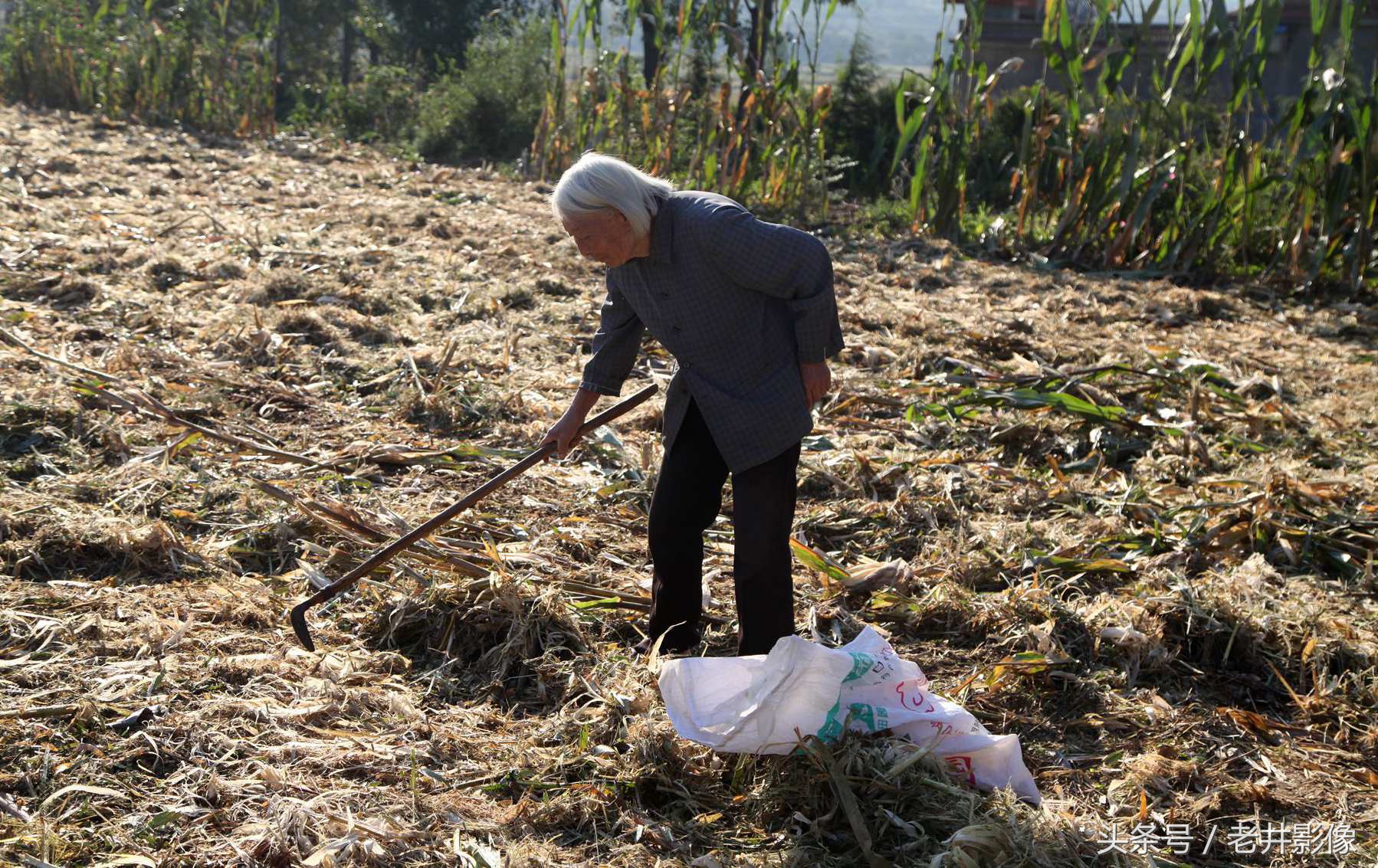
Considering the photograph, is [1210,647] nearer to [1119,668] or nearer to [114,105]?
[1119,668]

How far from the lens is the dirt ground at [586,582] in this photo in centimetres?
223

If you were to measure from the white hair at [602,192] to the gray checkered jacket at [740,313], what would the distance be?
8 centimetres

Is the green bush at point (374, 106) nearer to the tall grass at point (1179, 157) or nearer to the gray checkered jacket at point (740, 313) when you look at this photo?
the tall grass at point (1179, 157)

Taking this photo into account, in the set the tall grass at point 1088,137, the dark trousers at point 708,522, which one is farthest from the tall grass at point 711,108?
the dark trousers at point 708,522

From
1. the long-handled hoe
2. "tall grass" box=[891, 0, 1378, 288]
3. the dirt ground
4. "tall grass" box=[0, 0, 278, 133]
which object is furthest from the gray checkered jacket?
"tall grass" box=[0, 0, 278, 133]

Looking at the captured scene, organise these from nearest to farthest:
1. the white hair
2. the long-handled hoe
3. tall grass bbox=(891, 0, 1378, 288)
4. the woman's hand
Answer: the white hair → the woman's hand → the long-handled hoe → tall grass bbox=(891, 0, 1378, 288)

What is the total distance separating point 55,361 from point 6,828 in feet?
8.43

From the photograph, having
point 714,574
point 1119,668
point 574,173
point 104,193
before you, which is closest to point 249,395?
point 714,574

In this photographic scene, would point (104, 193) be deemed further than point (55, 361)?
Yes

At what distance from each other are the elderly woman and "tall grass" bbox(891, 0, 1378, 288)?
533 centimetres

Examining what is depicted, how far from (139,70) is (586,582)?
433 inches

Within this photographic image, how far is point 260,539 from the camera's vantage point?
11.0 feet

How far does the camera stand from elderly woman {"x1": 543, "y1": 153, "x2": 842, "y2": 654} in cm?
241

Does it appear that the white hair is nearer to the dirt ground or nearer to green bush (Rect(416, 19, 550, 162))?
the dirt ground
